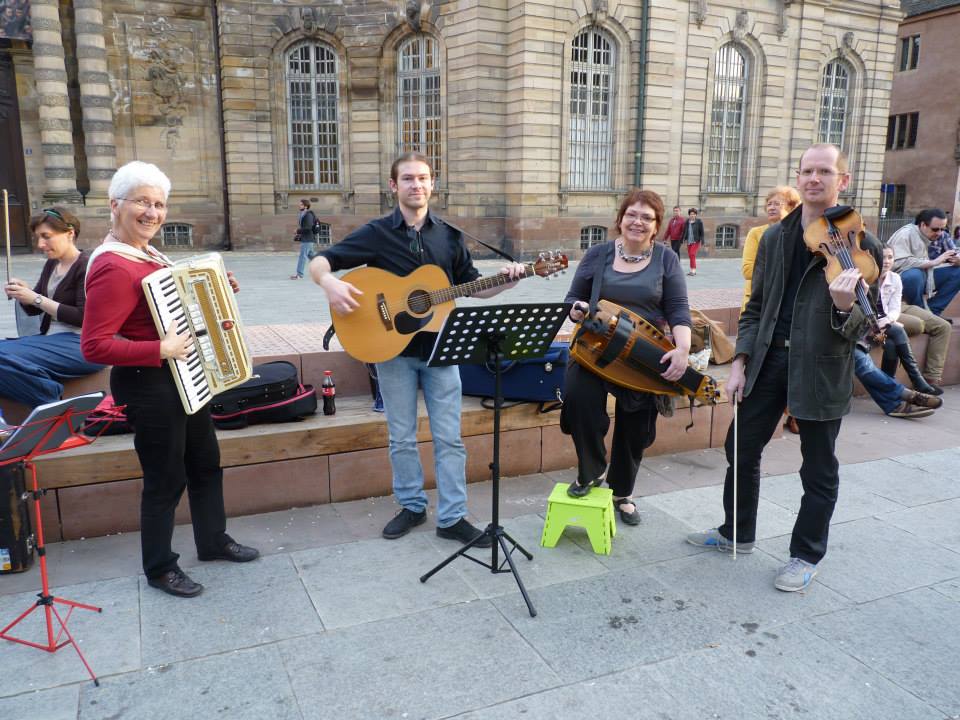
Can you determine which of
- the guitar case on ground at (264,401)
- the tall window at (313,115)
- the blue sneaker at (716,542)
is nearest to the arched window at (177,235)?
the tall window at (313,115)

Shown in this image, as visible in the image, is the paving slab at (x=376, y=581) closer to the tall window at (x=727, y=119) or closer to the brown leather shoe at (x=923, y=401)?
the brown leather shoe at (x=923, y=401)

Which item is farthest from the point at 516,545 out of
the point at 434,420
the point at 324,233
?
the point at 324,233

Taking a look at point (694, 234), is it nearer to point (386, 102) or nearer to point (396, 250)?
point (386, 102)

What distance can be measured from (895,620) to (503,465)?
2665 mm

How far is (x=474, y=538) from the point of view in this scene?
4.20 metres

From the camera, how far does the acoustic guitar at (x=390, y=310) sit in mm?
4066

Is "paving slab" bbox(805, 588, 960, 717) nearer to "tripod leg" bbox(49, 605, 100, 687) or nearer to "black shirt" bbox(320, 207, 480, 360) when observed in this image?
"black shirt" bbox(320, 207, 480, 360)

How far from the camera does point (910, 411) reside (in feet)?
23.8

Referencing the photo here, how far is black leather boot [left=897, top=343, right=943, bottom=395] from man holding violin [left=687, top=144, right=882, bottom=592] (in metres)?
4.75

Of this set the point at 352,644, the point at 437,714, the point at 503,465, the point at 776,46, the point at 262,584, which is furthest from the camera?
the point at 776,46

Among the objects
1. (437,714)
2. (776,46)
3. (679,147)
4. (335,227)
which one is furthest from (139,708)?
(776,46)

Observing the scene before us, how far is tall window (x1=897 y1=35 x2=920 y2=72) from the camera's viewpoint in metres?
36.9

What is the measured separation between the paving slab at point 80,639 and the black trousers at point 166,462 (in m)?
0.21

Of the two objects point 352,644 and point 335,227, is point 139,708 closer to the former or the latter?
point 352,644
